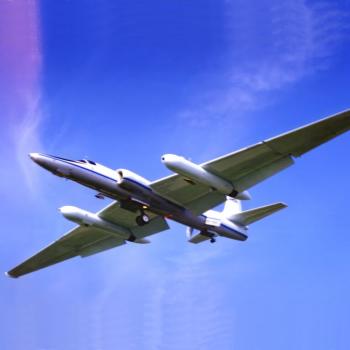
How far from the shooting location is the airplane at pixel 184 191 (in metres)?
30.8

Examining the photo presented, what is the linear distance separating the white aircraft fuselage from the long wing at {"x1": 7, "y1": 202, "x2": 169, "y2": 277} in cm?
370

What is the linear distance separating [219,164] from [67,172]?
25.6 feet

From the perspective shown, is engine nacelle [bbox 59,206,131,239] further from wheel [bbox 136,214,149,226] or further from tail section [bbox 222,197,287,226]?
tail section [bbox 222,197,287,226]

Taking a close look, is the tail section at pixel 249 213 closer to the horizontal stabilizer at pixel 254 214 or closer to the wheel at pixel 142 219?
the horizontal stabilizer at pixel 254 214

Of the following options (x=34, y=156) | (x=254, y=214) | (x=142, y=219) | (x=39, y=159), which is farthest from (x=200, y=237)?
(x=34, y=156)

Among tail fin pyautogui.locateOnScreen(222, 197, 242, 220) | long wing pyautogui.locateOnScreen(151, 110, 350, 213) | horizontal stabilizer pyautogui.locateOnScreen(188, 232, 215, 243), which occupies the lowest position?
horizontal stabilizer pyautogui.locateOnScreen(188, 232, 215, 243)

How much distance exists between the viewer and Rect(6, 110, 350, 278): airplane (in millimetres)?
30750

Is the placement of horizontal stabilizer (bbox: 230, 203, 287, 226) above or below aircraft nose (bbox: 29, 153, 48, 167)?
below

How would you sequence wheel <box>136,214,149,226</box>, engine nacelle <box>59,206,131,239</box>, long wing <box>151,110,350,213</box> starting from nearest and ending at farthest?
1. long wing <box>151,110,350,213</box>
2. wheel <box>136,214,149,226</box>
3. engine nacelle <box>59,206,131,239</box>

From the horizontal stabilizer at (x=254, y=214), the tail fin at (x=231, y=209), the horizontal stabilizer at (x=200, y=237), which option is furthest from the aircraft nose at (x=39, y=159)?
the horizontal stabilizer at (x=254, y=214)

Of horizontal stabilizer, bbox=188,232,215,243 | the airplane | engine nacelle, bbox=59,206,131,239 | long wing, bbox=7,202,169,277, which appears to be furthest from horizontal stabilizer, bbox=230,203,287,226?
engine nacelle, bbox=59,206,131,239

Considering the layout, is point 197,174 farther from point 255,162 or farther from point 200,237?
point 200,237

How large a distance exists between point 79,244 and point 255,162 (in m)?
15.3

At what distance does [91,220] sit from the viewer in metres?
37.8
